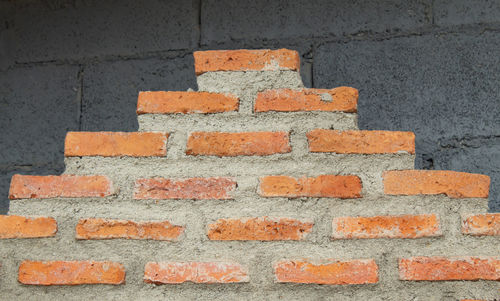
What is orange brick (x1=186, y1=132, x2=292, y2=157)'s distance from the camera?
1133mm

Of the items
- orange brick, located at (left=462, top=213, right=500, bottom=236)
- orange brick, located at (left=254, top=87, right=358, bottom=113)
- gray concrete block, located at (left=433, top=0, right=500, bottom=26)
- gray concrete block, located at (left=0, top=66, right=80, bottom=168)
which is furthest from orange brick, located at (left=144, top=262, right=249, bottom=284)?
gray concrete block, located at (left=433, top=0, right=500, bottom=26)

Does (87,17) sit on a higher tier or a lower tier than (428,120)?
higher

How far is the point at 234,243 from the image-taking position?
1091 mm

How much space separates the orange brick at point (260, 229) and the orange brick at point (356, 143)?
0.17 m

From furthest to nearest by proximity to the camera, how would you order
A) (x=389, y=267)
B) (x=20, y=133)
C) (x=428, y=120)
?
(x=20, y=133)
(x=428, y=120)
(x=389, y=267)

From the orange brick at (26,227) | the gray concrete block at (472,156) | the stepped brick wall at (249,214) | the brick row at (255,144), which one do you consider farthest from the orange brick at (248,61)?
the gray concrete block at (472,156)

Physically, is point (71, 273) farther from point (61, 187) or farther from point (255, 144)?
point (255, 144)

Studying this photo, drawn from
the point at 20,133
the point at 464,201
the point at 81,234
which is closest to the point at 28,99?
the point at 20,133

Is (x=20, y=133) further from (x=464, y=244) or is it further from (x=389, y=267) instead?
(x=464, y=244)

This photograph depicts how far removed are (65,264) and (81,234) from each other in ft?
0.23

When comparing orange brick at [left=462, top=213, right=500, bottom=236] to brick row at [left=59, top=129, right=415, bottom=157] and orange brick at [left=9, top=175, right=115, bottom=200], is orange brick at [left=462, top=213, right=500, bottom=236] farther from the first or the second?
orange brick at [left=9, top=175, right=115, bottom=200]

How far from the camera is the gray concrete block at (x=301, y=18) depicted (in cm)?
173

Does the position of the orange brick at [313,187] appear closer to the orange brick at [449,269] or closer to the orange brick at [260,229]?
the orange brick at [260,229]

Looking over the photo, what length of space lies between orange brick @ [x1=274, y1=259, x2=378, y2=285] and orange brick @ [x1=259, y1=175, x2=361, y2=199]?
14 cm
